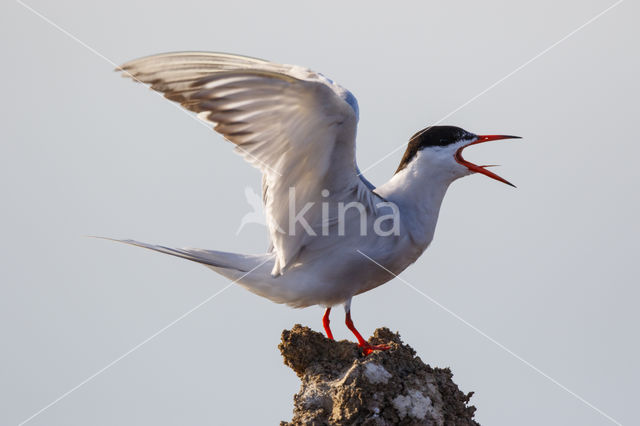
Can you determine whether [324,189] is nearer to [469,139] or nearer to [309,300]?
[309,300]

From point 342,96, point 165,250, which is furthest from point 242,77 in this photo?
point 165,250

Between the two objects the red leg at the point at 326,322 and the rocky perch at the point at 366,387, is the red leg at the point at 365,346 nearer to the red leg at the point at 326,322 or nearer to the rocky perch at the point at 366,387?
the rocky perch at the point at 366,387

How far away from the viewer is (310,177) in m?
6.68

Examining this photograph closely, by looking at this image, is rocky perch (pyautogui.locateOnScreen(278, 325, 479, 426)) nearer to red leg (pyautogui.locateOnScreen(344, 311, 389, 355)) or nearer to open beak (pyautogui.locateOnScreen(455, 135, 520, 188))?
red leg (pyautogui.locateOnScreen(344, 311, 389, 355))

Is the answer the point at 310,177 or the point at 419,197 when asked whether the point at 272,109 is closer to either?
the point at 310,177

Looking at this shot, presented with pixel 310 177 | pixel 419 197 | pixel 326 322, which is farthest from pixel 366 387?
pixel 419 197

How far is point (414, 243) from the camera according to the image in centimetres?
739

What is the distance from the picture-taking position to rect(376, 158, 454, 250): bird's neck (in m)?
7.40

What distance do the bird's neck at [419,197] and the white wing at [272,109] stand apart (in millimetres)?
782

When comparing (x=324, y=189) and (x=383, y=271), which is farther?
(x=383, y=271)

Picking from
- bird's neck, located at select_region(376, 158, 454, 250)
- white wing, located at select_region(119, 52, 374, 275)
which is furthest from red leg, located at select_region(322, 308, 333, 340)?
white wing, located at select_region(119, 52, 374, 275)

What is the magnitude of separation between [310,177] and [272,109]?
67cm

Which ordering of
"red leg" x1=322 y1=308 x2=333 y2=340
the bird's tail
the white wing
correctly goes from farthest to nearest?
"red leg" x1=322 y1=308 x2=333 y2=340 < the bird's tail < the white wing

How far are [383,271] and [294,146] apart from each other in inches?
55.9
